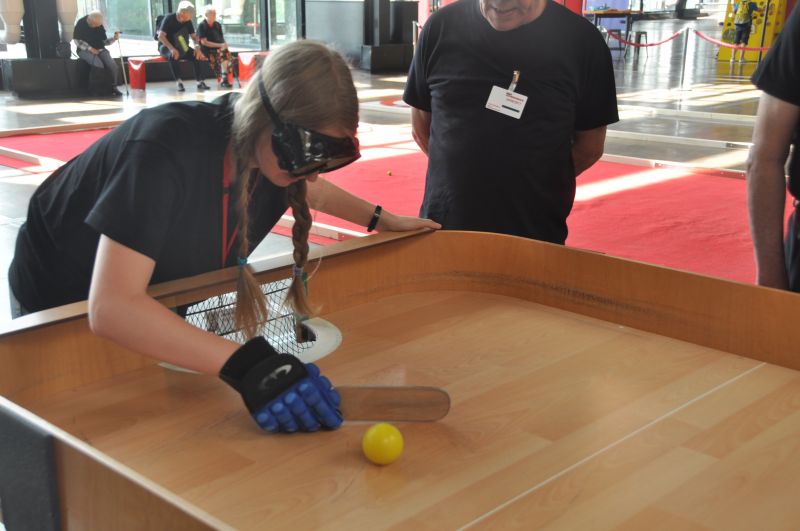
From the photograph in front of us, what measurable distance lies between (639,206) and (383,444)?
460cm

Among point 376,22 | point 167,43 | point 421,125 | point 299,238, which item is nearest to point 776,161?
point 299,238

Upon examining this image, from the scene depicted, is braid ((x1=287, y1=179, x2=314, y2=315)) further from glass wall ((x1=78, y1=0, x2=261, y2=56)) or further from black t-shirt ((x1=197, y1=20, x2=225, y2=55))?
glass wall ((x1=78, y1=0, x2=261, y2=56))

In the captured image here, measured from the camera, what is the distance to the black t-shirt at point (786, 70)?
170cm

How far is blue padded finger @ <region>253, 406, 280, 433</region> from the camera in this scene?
127 centimetres

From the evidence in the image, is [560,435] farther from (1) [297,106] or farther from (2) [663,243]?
(2) [663,243]

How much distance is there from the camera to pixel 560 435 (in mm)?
1319

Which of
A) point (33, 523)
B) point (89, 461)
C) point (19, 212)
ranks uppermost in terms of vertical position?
point (89, 461)

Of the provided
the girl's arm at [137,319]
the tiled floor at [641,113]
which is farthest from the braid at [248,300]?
the tiled floor at [641,113]

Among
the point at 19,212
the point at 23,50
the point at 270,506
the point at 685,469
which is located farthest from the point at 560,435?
the point at 23,50

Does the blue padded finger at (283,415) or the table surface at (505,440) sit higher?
the blue padded finger at (283,415)

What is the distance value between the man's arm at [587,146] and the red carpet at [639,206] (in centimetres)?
137

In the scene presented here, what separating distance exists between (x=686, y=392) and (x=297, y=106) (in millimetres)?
816

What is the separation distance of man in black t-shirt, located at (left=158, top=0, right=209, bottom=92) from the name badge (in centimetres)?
1022

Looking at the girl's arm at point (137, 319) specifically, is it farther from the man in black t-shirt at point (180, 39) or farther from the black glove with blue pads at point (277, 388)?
the man in black t-shirt at point (180, 39)
